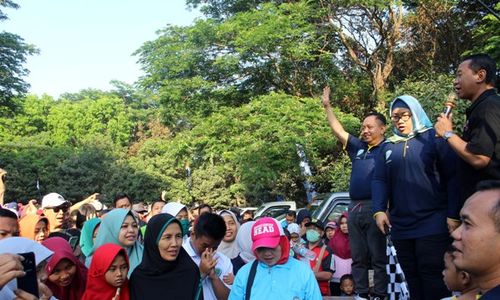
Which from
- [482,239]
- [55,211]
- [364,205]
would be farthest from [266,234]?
[55,211]

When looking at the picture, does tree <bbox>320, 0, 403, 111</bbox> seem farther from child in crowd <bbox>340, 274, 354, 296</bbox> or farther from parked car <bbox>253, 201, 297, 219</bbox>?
child in crowd <bbox>340, 274, 354, 296</bbox>

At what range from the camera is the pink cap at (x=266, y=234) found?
416cm

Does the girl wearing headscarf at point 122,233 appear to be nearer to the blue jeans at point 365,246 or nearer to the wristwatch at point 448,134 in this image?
the blue jeans at point 365,246

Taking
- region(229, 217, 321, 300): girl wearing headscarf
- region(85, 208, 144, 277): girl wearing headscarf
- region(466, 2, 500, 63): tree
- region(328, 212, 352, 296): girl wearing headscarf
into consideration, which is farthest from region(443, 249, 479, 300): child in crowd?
region(466, 2, 500, 63): tree

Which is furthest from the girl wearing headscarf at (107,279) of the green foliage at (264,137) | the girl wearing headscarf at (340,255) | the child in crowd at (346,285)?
the green foliage at (264,137)

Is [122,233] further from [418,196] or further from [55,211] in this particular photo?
[55,211]

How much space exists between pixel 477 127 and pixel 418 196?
32.8 inches

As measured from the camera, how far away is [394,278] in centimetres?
522

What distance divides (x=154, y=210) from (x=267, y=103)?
11.0m

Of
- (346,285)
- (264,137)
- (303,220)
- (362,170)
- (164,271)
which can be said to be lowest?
(346,285)

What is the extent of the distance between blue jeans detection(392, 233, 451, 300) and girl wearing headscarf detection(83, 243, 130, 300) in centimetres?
230

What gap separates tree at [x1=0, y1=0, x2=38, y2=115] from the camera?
86.2 ft

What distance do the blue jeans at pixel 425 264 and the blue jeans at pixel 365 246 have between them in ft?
2.68

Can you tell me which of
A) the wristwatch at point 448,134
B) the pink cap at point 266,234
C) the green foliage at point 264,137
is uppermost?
the green foliage at point 264,137
